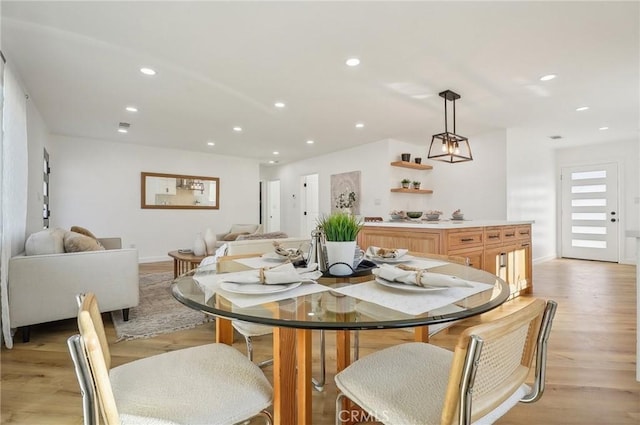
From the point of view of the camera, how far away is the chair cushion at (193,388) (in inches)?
32.4

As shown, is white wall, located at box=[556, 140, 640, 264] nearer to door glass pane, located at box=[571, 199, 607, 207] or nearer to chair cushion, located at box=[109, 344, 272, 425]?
door glass pane, located at box=[571, 199, 607, 207]

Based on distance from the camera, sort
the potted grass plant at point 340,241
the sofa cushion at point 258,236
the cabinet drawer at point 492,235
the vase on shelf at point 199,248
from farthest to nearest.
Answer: the vase on shelf at point 199,248 → the cabinet drawer at point 492,235 → the sofa cushion at point 258,236 → the potted grass plant at point 340,241

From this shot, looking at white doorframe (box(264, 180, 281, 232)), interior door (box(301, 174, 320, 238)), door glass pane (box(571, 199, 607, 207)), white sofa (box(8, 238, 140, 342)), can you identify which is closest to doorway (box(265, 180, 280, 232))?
white doorframe (box(264, 180, 281, 232))

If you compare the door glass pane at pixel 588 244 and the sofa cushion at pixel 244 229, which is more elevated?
the sofa cushion at pixel 244 229

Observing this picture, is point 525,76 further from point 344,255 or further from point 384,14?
point 344,255

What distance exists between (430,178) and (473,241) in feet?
10.9

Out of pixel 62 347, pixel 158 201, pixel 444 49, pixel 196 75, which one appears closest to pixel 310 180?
pixel 158 201

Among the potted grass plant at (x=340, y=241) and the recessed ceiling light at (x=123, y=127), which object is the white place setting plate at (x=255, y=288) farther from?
the recessed ceiling light at (x=123, y=127)

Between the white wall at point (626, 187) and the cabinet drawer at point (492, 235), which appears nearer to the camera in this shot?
the cabinet drawer at point (492, 235)

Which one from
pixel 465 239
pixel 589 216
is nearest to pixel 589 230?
pixel 589 216

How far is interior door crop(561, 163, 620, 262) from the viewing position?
18.9 feet

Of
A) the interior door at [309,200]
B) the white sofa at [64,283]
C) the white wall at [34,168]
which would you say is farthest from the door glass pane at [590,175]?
the white wall at [34,168]

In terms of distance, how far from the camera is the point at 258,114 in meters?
4.05

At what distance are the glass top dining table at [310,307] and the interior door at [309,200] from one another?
631 cm
